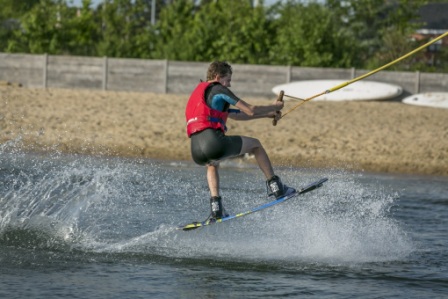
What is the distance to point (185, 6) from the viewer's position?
38281mm

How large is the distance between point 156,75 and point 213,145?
719 inches

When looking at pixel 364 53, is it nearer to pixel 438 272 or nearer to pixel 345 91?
pixel 345 91

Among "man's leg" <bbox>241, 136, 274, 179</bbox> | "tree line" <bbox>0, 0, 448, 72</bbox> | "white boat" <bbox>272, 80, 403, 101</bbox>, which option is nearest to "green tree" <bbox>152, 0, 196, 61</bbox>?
"tree line" <bbox>0, 0, 448, 72</bbox>

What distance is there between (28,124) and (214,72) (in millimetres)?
12396

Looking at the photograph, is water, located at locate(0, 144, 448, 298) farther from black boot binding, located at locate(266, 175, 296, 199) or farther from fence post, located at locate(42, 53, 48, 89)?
fence post, located at locate(42, 53, 48, 89)

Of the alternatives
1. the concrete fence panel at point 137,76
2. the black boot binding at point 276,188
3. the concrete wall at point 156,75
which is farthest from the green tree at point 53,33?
the black boot binding at point 276,188

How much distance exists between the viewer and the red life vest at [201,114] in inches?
395

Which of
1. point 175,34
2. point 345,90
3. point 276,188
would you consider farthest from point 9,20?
point 276,188

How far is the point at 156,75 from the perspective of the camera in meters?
28.2

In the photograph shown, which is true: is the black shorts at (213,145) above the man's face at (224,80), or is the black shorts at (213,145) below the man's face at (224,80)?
below

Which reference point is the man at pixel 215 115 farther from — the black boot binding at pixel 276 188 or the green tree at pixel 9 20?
the green tree at pixel 9 20

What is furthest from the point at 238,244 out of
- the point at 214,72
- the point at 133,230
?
the point at 214,72

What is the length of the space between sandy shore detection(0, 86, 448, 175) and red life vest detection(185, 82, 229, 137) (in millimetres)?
9382

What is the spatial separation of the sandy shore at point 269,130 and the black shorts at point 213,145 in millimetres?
9264
